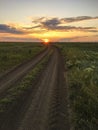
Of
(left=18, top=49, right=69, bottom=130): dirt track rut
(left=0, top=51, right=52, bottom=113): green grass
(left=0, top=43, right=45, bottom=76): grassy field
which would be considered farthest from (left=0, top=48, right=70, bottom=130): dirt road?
(left=0, top=43, right=45, bottom=76): grassy field

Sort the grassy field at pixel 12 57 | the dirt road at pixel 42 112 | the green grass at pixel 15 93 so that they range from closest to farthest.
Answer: the dirt road at pixel 42 112 → the green grass at pixel 15 93 → the grassy field at pixel 12 57

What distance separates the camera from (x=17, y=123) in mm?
9836

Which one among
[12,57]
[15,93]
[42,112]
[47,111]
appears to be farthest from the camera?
[12,57]

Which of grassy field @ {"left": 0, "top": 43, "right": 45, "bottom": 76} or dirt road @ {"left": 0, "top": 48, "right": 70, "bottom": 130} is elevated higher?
dirt road @ {"left": 0, "top": 48, "right": 70, "bottom": 130}

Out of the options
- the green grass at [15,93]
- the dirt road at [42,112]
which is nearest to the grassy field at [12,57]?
the green grass at [15,93]

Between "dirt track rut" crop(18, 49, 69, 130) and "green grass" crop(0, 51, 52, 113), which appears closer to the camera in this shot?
"dirt track rut" crop(18, 49, 69, 130)

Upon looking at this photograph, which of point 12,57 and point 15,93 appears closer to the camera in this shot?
point 15,93

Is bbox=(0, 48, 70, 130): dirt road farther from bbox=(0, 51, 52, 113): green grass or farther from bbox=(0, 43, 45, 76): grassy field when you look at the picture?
bbox=(0, 43, 45, 76): grassy field

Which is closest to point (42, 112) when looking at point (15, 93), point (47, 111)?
point (47, 111)

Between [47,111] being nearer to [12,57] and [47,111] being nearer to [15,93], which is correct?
[15,93]

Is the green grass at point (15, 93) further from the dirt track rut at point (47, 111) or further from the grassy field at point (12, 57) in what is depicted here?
the grassy field at point (12, 57)

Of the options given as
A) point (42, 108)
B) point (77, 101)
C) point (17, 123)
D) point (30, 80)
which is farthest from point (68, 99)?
point (30, 80)

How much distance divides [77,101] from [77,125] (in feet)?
11.7

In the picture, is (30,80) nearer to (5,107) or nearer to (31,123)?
(5,107)
